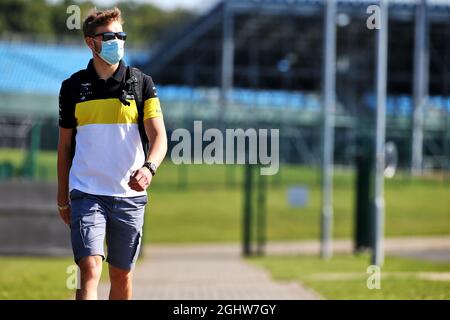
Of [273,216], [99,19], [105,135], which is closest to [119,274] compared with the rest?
[105,135]

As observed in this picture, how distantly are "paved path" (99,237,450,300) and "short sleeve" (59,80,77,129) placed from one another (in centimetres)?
511

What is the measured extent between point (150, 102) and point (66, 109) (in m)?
0.57

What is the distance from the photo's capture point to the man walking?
7043 millimetres

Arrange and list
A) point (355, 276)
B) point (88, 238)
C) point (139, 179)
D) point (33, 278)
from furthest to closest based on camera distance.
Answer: point (355, 276) < point (33, 278) < point (88, 238) < point (139, 179)

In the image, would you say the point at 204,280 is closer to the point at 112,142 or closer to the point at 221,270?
the point at 221,270

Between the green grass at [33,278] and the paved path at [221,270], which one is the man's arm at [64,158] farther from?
the paved path at [221,270]

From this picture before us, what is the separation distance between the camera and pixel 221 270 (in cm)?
2008

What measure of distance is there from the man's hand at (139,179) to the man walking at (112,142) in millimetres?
177

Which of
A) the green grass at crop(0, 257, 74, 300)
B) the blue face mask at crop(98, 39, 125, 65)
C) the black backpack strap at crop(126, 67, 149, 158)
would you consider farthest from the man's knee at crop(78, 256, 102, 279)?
the green grass at crop(0, 257, 74, 300)

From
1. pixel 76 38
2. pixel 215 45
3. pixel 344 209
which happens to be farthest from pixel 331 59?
pixel 76 38

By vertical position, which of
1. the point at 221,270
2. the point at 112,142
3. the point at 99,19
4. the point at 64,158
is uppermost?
the point at 99,19

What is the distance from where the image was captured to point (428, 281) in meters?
13.7

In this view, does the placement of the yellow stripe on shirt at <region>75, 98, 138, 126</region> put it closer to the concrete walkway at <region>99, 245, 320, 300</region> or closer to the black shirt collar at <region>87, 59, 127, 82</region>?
the black shirt collar at <region>87, 59, 127, 82</region>

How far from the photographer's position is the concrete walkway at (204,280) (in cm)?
1278
